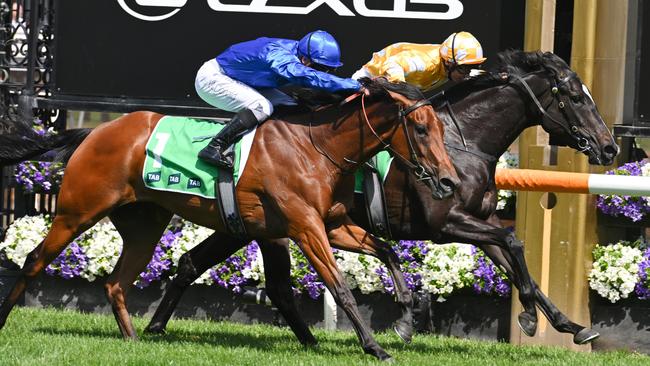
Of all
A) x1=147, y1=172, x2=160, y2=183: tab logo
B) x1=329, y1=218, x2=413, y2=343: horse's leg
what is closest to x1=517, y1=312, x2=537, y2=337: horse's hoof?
x1=329, y1=218, x2=413, y2=343: horse's leg

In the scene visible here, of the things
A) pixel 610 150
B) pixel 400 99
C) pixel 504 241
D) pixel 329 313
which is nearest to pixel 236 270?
pixel 329 313

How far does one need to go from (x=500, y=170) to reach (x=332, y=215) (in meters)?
1.56

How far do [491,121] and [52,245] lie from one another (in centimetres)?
Result: 273

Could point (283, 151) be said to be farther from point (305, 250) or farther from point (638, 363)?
point (638, 363)

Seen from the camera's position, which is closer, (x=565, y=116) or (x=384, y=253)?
(x=384, y=253)

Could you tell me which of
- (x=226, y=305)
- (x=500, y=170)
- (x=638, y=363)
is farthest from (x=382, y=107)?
(x=226, y=305)

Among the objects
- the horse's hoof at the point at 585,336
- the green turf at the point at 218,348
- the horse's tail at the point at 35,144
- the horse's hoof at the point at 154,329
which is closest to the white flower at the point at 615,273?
the green turf at the point at 218,348

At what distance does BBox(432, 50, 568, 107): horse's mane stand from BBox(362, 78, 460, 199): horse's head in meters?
0.92

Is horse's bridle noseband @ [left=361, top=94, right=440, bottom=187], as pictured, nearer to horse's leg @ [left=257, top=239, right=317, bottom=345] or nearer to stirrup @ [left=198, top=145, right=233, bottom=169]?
stirrup @ [left=198, top=145, right=233, bottom=169]

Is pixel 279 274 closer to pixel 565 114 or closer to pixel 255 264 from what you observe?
pixel 255 264

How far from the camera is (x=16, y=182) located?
31.3 feet

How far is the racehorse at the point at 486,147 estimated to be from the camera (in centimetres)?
728

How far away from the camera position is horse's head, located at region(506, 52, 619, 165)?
7.36 m

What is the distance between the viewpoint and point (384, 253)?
23.2 ft
